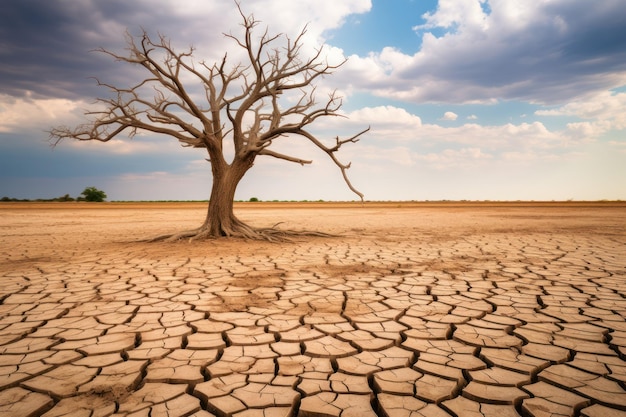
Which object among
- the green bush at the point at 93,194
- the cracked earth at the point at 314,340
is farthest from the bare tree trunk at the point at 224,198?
the green bush at the point at 93,194

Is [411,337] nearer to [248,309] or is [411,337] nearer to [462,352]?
[462,352]

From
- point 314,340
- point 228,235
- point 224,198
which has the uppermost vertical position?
point 224,198

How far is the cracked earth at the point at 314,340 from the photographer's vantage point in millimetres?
1983

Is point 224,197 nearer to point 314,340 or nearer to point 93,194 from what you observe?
point 314,340

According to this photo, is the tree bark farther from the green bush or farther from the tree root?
the green bush

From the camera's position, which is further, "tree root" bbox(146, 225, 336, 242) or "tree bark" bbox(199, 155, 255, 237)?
"tree bark" bbox(199, 155, 255, 237)

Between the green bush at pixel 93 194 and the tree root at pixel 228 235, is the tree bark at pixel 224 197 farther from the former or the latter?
the green bush at pixel 93 194

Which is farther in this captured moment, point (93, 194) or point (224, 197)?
point (93, 194)

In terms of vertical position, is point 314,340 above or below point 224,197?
below

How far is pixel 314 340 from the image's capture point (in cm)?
284

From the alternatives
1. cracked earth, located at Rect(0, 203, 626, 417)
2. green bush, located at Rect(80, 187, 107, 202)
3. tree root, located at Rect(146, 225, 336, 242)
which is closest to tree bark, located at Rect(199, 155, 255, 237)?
tree root, located at Rect(146, 225, 336, 242)

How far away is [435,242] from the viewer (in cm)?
900

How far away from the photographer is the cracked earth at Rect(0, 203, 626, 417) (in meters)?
1.98

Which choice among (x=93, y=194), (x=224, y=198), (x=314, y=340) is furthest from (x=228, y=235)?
(x=93, y=194)
